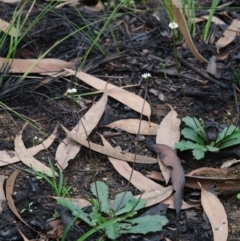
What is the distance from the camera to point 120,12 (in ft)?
11.7

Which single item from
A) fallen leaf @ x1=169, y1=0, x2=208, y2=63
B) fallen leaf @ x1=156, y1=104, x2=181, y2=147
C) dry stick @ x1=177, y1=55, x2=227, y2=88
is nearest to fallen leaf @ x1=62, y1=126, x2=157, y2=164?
fallen leaf @ x1=156, y1=104, x2=181, y2=147

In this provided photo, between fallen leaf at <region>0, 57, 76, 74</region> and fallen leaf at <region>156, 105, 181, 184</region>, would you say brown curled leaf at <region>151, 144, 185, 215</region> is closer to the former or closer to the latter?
fallen leaf at <region>156, 105, 181, 184</region>

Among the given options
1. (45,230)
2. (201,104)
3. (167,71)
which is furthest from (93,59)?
(45,230)

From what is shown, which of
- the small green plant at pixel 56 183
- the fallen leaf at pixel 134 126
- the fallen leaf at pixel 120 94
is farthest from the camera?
the fallen leaf at pixel 120 94

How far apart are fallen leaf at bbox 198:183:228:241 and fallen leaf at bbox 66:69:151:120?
57 centimetres

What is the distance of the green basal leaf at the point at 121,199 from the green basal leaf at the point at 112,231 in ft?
0.42

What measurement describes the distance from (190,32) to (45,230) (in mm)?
1583

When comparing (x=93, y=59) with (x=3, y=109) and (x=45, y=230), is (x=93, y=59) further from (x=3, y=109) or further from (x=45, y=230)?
(x=45, y=230)

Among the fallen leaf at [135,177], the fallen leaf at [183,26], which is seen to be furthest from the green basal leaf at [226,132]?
the fallen leaf at [183,26]

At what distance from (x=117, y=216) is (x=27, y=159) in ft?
1.74

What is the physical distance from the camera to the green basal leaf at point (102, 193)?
2.26 metres

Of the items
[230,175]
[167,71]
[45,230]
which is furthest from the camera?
[167,71]

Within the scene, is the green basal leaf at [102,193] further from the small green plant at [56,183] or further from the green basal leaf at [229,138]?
the green basal leaf at [229,138]

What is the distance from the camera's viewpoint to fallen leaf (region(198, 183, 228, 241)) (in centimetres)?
A: 222
